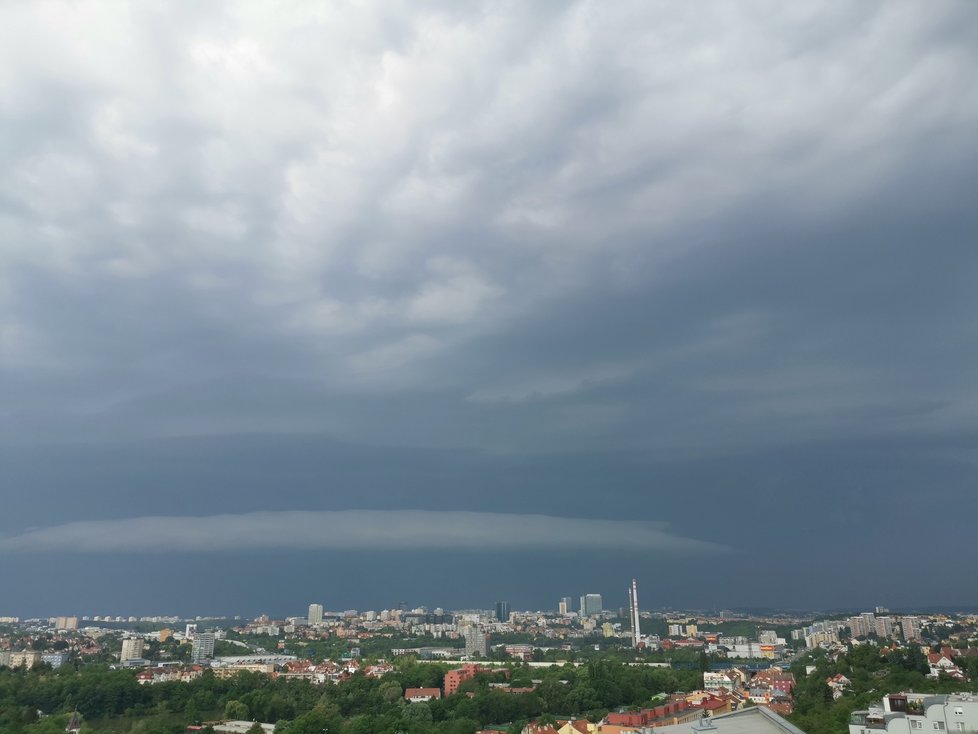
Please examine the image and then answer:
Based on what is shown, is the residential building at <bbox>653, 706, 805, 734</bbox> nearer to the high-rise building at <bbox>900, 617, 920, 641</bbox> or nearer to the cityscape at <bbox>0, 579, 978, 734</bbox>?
the cityscape at <bbox>0, 579, 978, 734</bbox>

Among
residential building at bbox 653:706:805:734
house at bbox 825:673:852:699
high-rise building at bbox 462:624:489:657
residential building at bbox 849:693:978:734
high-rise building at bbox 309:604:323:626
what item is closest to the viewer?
→ residential building at bbox 653:706:805:734

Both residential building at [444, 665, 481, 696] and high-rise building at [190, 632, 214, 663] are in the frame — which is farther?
high-rise building at [190, 632, 214, 663]

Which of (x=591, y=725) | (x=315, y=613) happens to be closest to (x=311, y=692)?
(x=591, y=725)

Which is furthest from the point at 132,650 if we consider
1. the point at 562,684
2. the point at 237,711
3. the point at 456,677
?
the point at 562,684

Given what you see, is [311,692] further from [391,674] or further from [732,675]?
[732,675]

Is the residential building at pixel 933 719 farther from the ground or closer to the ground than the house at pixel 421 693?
farther from the ground

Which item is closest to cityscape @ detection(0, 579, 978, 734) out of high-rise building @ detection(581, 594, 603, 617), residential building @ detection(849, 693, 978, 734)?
residential building @ detection(849, 693, 978, 734)

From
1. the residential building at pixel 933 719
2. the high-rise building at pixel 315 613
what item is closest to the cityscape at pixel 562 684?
the residential building at pixel 933 719

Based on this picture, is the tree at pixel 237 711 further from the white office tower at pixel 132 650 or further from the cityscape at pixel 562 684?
the white office tower at pixel 132 650

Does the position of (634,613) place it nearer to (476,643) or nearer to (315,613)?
(476,643)
